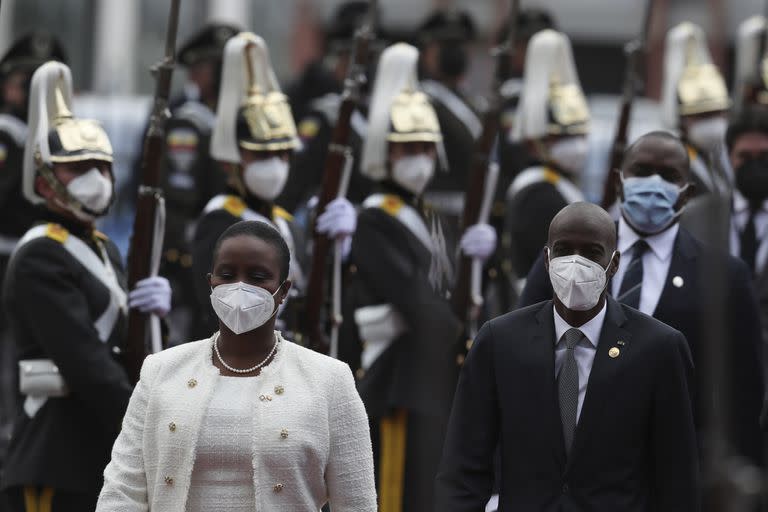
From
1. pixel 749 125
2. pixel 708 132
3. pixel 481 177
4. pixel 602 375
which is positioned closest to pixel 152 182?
pixel 481 177

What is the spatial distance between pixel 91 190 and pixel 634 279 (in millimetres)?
2151

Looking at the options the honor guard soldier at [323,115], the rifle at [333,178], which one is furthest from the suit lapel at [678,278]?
the honor guard soldier at [323,115]

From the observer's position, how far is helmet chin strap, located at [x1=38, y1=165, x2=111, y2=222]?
7488 millimetres

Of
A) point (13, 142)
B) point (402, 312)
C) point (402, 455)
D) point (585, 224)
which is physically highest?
point (585, 224)

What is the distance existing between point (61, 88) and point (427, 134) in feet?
5.95

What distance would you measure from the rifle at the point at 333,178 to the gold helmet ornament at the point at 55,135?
4.67ft

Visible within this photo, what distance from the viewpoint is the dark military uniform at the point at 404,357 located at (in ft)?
28.0

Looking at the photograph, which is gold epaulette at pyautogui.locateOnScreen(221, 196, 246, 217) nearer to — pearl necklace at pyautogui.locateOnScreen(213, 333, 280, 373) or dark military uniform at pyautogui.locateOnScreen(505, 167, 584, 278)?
dark military uniform at pyautogui.locateOnScreen(505, 167, 584, 278)

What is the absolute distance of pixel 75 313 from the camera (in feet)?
23.7

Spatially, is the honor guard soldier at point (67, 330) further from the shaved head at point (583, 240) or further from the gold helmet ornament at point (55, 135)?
the shaved head at point (583, 240)

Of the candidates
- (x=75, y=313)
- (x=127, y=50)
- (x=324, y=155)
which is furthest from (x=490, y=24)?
(x=75, y=313)

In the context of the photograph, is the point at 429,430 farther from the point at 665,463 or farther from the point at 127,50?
the point at 127,50

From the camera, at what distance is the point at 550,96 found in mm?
10500

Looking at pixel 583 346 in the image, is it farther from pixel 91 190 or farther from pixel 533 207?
pixel 533 207
